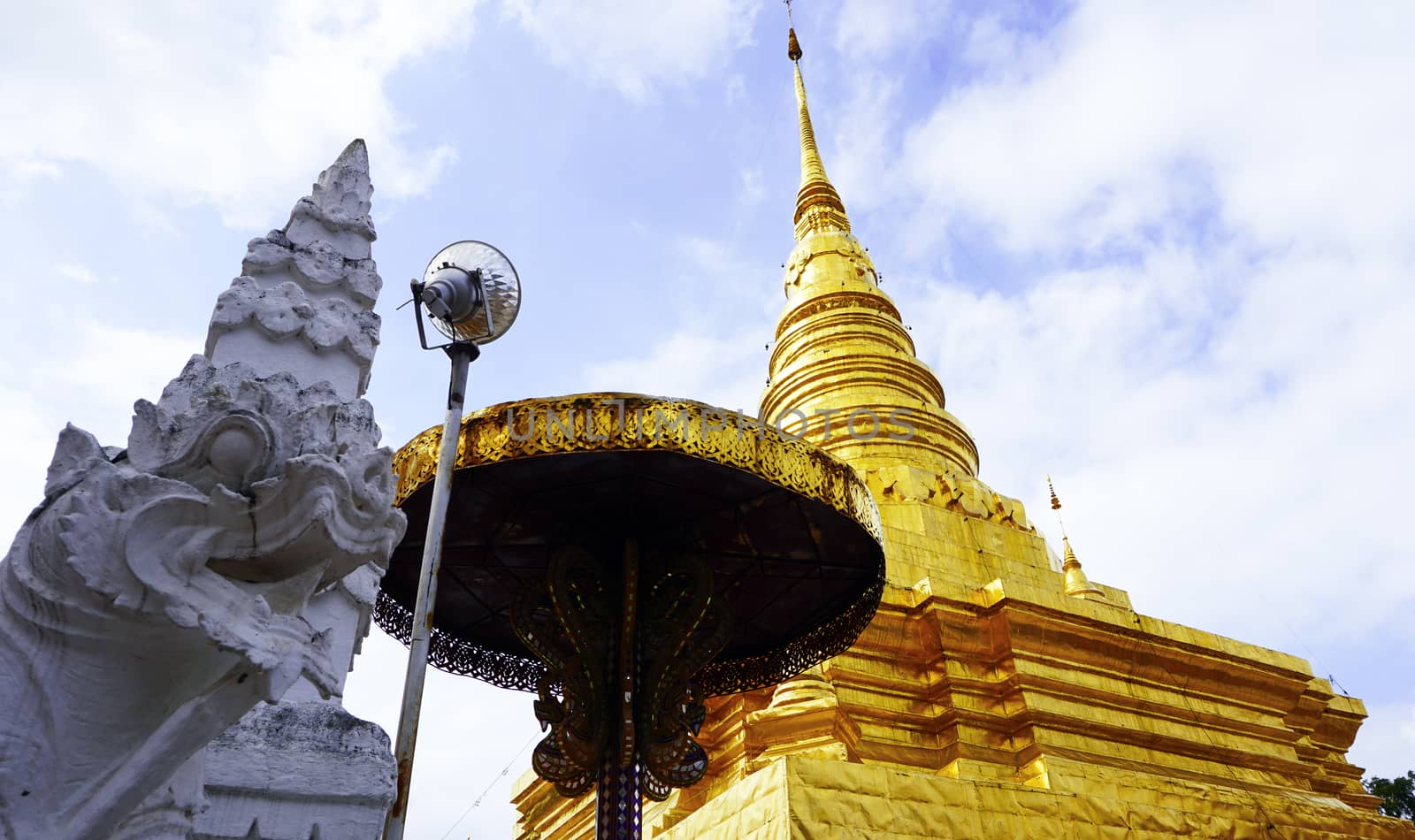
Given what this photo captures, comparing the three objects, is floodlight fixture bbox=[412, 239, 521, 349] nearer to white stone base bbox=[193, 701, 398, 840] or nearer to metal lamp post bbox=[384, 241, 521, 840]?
metal lamp post bbox=[384, 241, 521, 840]

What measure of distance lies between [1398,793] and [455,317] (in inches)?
1137

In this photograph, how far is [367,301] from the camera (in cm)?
383

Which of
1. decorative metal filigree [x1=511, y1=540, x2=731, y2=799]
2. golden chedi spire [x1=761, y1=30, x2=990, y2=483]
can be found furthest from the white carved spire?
golden chedi spire [x1=761, y1=30, x2=990, y2=483]

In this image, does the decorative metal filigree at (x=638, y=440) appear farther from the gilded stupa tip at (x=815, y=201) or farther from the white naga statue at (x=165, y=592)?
the gilded stupa tip at (x=815, y=201)

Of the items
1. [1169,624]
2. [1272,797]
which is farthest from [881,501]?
[1272,797]

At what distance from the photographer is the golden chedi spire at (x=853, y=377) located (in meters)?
15.0

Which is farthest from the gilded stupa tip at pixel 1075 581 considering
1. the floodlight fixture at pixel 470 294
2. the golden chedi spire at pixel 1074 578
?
the floodlight fixture at pixel 470 294

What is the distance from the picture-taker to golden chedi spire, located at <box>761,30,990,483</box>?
15008 millimetres

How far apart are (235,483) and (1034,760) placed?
1032cm

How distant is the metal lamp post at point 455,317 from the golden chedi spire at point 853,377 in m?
10.6

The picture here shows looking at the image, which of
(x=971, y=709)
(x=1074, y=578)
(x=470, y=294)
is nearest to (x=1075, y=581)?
(x=1074, y=578)

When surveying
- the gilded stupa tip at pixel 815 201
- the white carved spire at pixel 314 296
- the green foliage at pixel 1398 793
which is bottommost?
the white carved spire at pixel 314 296

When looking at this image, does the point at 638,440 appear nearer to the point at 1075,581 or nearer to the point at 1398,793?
the point at 1075,581

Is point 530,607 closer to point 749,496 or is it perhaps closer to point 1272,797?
point 749,496
